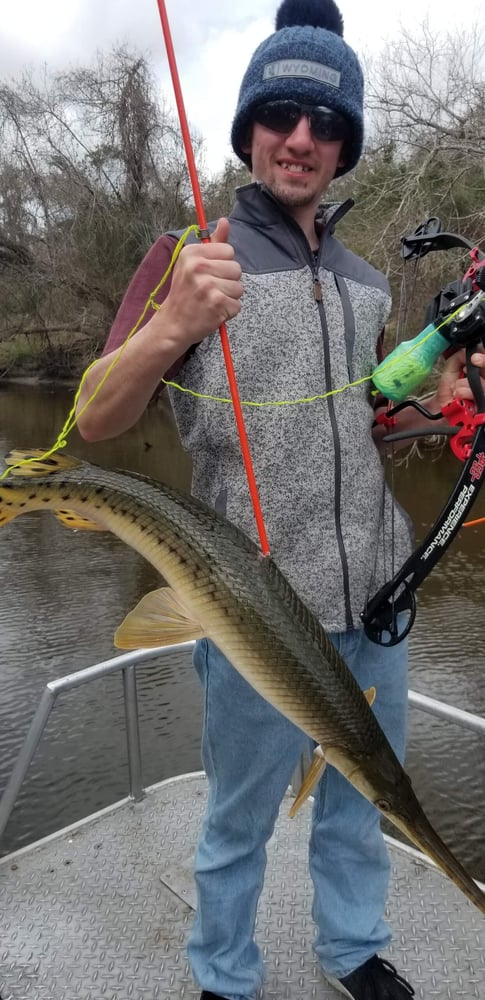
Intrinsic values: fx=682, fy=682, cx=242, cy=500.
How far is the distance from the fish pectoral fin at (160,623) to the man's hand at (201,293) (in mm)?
568

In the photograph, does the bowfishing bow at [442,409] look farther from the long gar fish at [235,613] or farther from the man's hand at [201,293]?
the man's hand at [201,293]

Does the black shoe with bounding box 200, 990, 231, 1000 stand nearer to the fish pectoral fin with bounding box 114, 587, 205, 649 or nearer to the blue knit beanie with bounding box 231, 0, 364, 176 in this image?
the fish pectoral fin with bounding box 114, 587, 205, 649

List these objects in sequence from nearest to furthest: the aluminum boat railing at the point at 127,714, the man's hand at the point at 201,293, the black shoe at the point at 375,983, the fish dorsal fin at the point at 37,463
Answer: the man's hand at the point at 201,293, the fish dorsal fin at the point at 37,463, the black shoe at the point at 375,983, the aluminum boat railing at the point at 127,714

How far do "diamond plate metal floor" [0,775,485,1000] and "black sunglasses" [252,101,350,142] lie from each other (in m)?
2.55

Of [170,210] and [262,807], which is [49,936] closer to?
[262,807]

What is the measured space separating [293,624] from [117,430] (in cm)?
66

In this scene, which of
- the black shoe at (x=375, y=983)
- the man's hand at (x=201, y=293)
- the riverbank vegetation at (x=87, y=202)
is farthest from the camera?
the riverbank vegetation at (x=87, y=202)

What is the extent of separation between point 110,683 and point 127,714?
3.88 meters

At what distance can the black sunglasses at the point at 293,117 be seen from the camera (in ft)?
5.85

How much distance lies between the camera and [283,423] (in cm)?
180

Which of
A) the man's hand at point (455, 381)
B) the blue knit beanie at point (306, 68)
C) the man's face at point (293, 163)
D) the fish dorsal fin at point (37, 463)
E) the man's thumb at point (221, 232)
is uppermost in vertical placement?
the blue knit beanie at point (306, 68)

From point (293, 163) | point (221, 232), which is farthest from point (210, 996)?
point (293, 163)

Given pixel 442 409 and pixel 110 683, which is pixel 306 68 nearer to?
pixel 442 409

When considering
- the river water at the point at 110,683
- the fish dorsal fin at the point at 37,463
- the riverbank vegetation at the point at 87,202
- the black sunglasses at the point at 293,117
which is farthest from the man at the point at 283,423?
the riverbank vegetation at the point at 87,202
